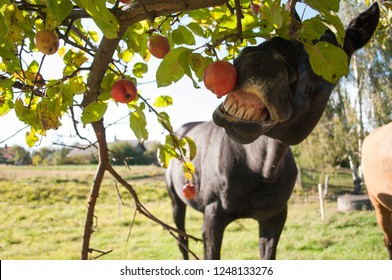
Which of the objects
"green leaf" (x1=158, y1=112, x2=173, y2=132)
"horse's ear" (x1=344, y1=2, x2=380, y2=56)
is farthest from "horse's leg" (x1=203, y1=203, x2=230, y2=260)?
"horse's ear" (x1=344, y1=2, x2=380, y2=56)

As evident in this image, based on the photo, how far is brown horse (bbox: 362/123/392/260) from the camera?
304 cm

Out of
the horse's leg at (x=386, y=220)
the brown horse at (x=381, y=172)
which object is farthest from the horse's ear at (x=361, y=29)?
the horse's leg at (x=386, y=220)

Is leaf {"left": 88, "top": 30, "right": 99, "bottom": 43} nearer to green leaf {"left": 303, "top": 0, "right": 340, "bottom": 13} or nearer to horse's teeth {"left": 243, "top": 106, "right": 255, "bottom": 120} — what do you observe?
horse's teeth {"left": 243, "top": 106, "right": 255, "bottom": 120}

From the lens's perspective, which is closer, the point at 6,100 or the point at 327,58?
the point at 327,58

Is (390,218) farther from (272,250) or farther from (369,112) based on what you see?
(369,112)

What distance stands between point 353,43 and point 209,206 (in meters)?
1.41

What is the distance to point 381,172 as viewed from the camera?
3.12 meters

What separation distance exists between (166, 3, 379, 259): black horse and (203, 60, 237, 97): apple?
39mm

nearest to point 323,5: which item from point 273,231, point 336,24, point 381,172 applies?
point 336,24

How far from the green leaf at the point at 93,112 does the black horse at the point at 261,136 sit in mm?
301

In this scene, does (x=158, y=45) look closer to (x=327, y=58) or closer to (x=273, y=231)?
(x=327, y=58)

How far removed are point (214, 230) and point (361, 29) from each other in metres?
1.49

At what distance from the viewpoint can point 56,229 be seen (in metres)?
6.64

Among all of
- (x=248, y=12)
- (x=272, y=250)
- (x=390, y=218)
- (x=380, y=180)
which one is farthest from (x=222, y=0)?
(x=390, y=218)
